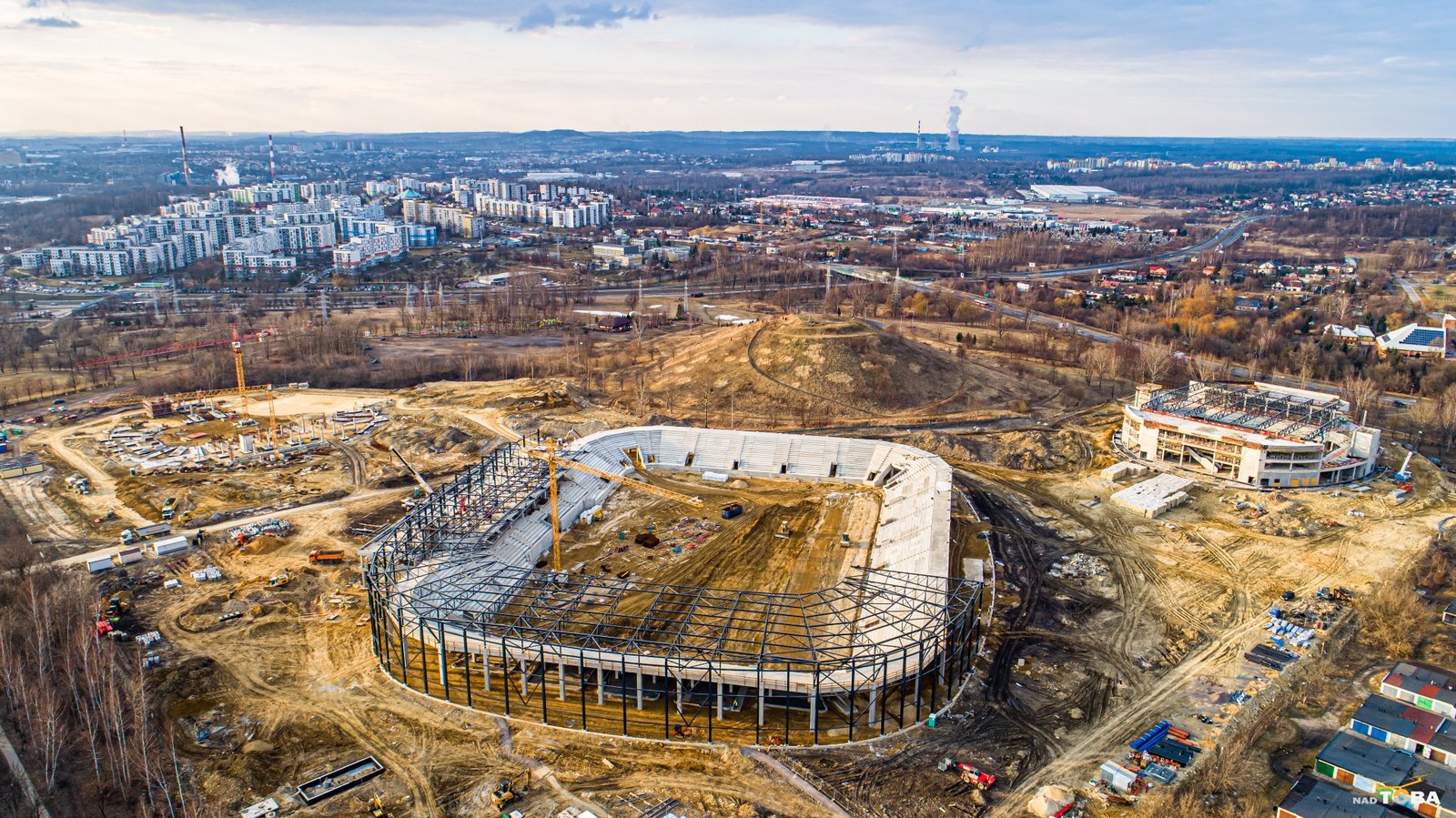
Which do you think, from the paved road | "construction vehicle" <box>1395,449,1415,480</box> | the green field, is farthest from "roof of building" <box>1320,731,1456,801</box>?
the green field

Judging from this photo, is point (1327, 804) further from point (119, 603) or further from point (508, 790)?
point (119, 603)

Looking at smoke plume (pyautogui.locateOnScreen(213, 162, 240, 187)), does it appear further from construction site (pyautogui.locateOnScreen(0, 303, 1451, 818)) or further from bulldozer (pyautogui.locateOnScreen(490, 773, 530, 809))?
bulldozer (pyautogui.locateOnScreen(490, 773, 530, 809))

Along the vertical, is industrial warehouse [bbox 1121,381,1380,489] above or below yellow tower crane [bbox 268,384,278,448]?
above

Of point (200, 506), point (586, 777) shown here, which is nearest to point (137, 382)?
point (200, 506)

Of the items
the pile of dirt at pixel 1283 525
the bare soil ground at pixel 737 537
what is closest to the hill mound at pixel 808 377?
the bare soil ground at pixel 737 537

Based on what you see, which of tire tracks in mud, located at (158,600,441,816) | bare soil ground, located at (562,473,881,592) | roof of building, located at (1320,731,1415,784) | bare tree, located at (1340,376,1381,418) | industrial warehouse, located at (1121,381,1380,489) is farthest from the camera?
bare tree, located at (1340,376,1381,418)

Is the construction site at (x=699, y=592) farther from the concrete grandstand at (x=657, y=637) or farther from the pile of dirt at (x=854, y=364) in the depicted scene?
the pile of dirt at (x=854, y=364)

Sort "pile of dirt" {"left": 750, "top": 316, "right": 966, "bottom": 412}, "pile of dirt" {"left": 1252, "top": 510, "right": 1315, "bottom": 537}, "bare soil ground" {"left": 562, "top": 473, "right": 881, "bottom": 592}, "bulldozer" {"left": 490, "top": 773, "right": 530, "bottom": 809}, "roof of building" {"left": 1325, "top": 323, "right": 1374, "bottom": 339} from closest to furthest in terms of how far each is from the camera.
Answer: "bulldozer" {"left": 490, "top": 773, "right": 530, "bottom": 809} < "bare soil ground" {"left": 562, "top": 473, "right": 881, "bottom": 592} < "pile of dirt" {"left": 1252, "top": 510, "right": 1315, "bottom": 537} < "pile of dirt" {"left": 750, "top": 316, "right": 966, "bottom": 412} < "roof of building" {"left": 1325, "top": 323, "right": 1374, "bottom": 339}
